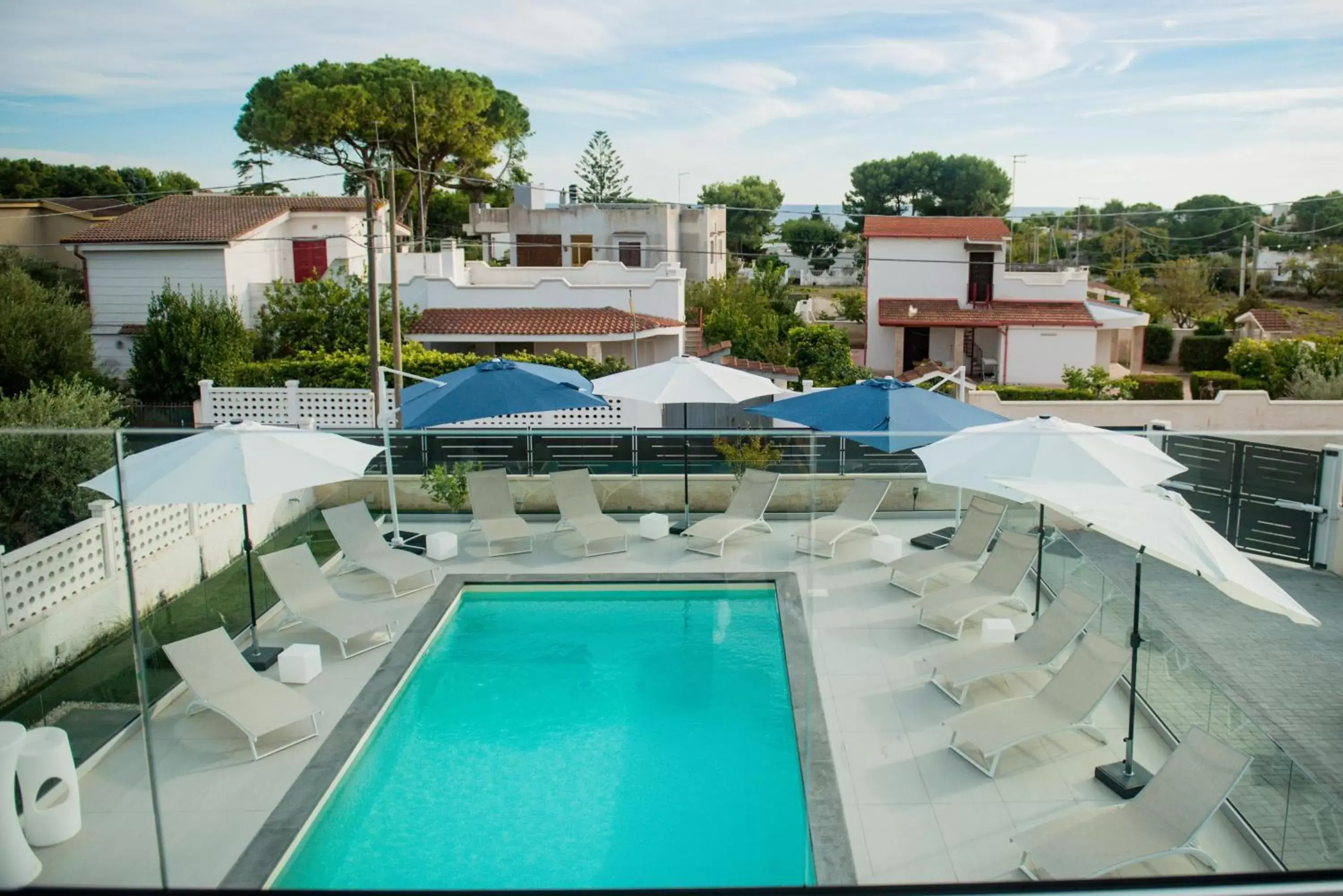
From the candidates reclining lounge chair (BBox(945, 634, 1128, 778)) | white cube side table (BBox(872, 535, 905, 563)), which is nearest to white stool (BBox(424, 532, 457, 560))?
white cube side table (BBox(872, 535, 905, 563))

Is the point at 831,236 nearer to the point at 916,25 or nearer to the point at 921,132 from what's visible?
the point at 921,132

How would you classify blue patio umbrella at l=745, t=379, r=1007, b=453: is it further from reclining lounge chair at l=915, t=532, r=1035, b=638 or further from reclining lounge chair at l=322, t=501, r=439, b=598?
reclining lounge chair at l=322, t=501, r=439, b=598

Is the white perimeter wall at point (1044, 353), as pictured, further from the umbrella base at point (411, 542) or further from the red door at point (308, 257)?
the umbrella base at point (411, 542)

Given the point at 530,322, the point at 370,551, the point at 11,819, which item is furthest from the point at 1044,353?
the point at 11,819

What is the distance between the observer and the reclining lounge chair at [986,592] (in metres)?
7.56

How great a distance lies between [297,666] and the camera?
275 inches

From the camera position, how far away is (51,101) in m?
36.9

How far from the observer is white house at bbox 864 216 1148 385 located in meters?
28.6

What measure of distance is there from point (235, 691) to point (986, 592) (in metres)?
5.33

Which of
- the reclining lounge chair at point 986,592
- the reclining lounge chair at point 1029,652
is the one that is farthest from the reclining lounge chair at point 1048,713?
the reclining lounge chair at point 986,592

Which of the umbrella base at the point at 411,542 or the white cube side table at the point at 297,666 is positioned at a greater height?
the umbrella base at the point at 411,542

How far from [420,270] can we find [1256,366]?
2024cm

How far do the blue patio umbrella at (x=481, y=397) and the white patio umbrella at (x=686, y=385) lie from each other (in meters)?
0.36

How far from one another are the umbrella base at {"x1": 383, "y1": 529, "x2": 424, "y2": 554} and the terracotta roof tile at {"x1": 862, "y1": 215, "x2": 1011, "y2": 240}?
23691 mm
